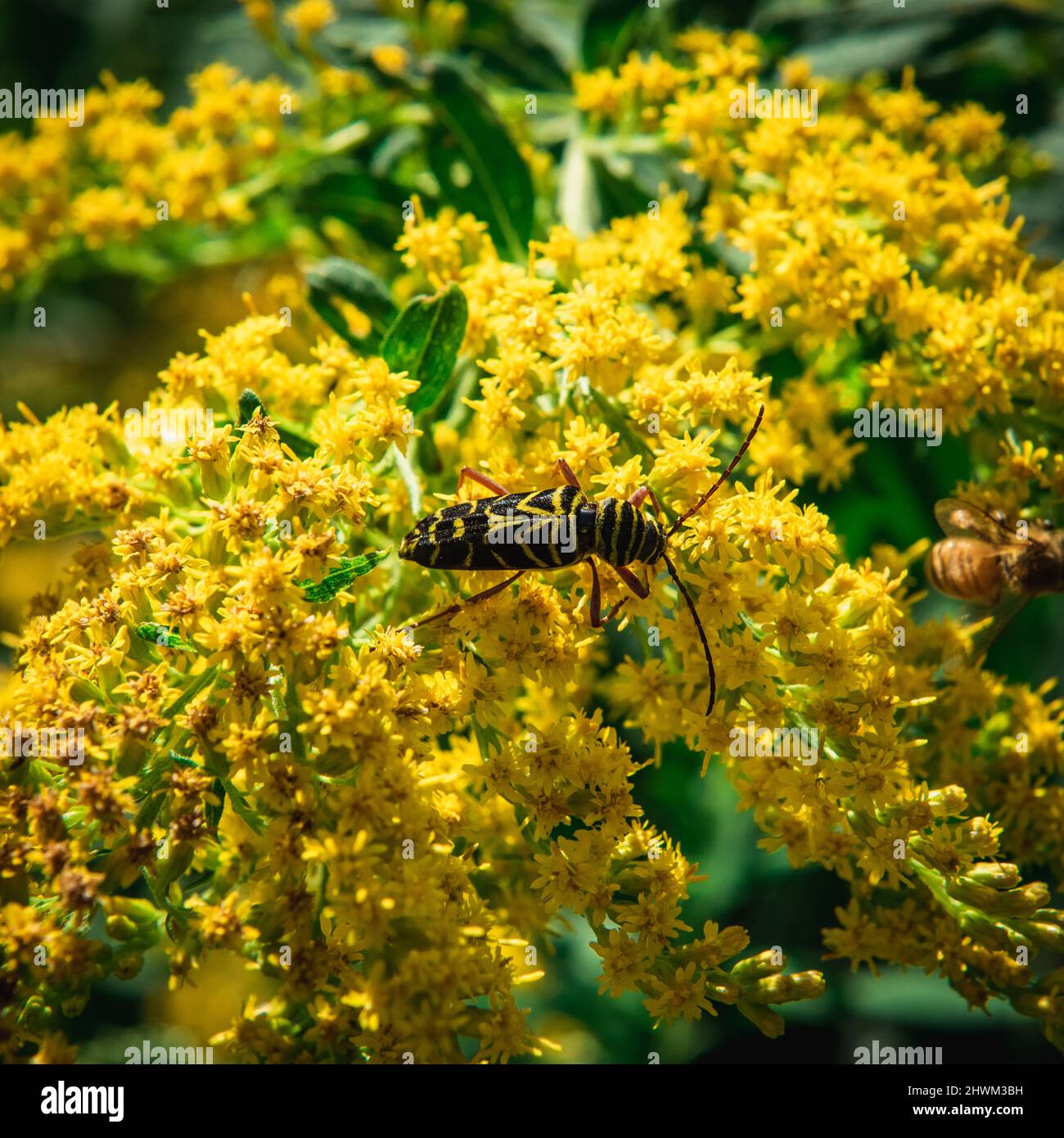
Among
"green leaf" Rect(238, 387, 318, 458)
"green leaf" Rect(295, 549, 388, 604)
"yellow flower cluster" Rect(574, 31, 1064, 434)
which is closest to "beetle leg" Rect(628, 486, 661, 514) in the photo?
"yellow flower cluster" Rect(574, 31, 1064, 434)

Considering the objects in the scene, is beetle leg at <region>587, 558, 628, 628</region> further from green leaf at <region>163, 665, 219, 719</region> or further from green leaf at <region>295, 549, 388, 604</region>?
green leaf at <region>163, 665, 219, 719</region>

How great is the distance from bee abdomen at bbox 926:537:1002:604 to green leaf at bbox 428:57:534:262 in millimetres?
2213

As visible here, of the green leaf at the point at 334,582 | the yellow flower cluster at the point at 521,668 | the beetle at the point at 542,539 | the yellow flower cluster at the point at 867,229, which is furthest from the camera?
the yellow flower cluster at the point at 867,229

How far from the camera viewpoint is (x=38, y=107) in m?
5.52

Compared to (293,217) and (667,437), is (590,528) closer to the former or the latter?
(667,437)

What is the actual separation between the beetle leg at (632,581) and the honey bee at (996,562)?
4.25ft

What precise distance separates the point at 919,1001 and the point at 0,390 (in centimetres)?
672

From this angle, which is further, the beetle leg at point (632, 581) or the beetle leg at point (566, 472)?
the beetle leg at point (566, 472)

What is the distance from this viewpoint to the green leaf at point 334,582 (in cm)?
305

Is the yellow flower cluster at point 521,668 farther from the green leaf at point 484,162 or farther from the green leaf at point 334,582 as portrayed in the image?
the green leaf at point 484,162

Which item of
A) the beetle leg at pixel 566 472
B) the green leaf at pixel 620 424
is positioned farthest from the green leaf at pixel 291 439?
the green leaf at pixel 620 424

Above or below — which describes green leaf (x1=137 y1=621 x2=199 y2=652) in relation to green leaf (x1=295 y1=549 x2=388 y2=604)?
below

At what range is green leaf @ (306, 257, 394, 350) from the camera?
12.8ft
